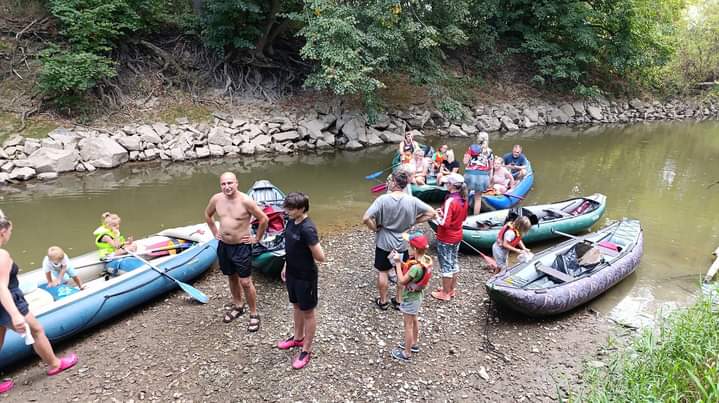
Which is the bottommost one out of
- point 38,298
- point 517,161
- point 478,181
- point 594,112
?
point 594,112

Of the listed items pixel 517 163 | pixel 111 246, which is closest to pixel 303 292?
pixel 111 246

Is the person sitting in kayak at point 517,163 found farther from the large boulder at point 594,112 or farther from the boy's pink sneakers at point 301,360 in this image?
the large boulder at point 594,112

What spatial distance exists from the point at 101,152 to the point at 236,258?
355 inches

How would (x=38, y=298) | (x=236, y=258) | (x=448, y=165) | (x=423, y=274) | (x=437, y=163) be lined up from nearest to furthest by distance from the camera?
(x=423, y=274), (x=236, y=258), (x=38, y=298), (x=448, y=165), (x=437, y=163)

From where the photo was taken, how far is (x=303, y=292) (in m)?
3.65

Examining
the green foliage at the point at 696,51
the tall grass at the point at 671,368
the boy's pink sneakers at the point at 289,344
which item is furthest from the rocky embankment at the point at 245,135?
the tall grass at the point at 671,368

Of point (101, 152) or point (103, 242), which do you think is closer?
point (103, 242)

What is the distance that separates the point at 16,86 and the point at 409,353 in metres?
13.6

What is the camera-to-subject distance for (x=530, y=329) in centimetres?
487

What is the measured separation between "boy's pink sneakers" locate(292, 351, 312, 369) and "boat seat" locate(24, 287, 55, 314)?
8.88 feet

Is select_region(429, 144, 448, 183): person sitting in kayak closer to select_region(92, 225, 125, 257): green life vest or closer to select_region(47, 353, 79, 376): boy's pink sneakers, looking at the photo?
select_region(92, 225, 125, 257): green life vest

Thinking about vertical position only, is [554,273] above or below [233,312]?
above

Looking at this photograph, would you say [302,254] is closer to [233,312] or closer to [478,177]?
[233,312]

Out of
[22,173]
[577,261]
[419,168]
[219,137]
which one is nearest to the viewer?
[577,261]
